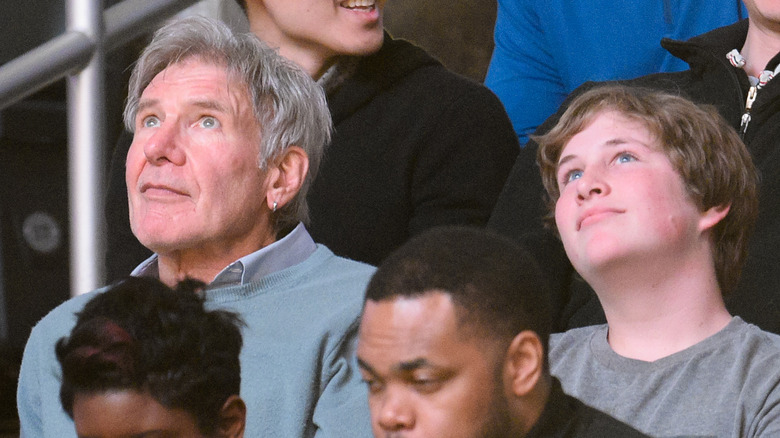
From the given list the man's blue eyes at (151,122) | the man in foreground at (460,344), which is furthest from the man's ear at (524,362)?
the man's blue eyes at (151,122)

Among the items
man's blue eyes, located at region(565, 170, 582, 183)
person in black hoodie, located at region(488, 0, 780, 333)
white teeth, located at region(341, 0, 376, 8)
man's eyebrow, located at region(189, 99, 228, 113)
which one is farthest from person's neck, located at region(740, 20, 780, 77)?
man's eyebrow, located at region(189, 99, 228, 113)

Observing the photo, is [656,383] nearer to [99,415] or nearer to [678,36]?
[99,415]

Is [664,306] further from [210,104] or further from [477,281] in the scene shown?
[210,104]

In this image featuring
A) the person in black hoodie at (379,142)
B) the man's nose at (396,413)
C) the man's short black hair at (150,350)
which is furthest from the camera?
the person in black hoodie at (379,142)

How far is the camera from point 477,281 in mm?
738

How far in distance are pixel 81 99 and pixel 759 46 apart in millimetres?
727

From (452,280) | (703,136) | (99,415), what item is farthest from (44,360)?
(703,136)

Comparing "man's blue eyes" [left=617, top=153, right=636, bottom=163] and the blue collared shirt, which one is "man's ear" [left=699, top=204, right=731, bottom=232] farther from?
the blue collared shirt

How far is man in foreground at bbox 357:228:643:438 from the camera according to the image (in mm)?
711

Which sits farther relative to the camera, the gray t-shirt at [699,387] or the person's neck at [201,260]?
the person's neck at [201,260]

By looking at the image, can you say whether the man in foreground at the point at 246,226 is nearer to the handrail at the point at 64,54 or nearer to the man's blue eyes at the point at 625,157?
the handrail at the point at 64,54

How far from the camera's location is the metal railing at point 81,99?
123 centimetres

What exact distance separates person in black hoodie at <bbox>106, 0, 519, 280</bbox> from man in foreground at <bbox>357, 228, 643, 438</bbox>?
0.54 metres

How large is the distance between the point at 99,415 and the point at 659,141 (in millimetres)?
502
